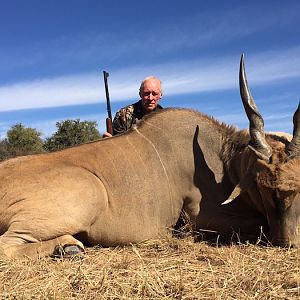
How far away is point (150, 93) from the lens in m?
6.27

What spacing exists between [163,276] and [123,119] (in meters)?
3.95

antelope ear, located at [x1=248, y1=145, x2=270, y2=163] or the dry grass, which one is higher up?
antelope ear, located at [x1=248, y1=145, x2=270, y2=163]

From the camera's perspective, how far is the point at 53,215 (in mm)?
3670

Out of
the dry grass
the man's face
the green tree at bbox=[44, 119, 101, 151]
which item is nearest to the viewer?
the dry grass

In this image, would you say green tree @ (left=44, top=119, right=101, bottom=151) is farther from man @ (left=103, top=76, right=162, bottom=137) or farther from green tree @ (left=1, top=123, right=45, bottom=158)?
man @ (left=103, top=76, right=162, bottom=137)

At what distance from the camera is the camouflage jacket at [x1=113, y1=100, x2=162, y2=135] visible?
6465 mm

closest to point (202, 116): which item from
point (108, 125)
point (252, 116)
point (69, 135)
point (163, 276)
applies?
point (252, 116)

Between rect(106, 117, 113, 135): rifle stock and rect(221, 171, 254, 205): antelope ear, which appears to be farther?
rect(106, 117, 113, 135): rifle stock

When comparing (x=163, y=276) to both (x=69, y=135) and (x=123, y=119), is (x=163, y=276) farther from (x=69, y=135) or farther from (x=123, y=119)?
(x=69, y=135)

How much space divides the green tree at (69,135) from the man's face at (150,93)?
16162 millimetres

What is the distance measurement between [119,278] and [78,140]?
2047 cm

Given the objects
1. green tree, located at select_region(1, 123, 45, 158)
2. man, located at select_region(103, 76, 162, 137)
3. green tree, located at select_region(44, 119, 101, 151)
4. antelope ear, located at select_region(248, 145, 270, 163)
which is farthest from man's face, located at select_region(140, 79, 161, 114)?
green tree, located at select_region(1, 123, 45, 158)

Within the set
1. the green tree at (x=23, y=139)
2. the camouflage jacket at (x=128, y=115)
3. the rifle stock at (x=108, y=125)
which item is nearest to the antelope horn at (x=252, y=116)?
the camouflage jacket at (x=128, y=115)

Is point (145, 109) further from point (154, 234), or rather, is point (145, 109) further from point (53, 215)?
point (53, 215)
